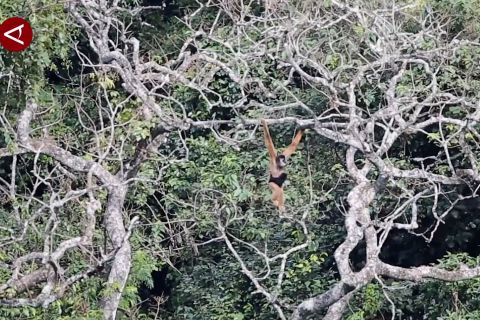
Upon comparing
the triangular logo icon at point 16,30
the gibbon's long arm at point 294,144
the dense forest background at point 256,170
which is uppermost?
the triangular logo icon at point 16,30

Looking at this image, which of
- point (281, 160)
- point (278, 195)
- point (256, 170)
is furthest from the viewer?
point (256, 170)

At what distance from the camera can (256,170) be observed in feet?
32.8

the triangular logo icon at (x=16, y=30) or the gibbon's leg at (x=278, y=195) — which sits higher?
A: the triangular logo icon at (x=16, y=30)

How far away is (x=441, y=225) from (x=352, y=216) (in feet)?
7.75

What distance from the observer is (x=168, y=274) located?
10.3m

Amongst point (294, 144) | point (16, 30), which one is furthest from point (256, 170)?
point (16, 30)

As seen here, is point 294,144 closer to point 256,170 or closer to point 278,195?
point 278,195

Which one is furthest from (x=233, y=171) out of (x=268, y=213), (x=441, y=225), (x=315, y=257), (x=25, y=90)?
(x=25, y=90)

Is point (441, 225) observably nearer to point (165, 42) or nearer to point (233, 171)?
point (233, 171)

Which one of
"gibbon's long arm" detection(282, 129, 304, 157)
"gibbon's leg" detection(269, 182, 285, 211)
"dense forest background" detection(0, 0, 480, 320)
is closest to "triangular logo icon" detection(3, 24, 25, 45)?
"dense forest background" detection(0, 0, 480, 320)

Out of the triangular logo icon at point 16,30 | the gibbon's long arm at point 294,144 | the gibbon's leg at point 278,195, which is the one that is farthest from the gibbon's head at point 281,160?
the triangular logo icon at point 16,30

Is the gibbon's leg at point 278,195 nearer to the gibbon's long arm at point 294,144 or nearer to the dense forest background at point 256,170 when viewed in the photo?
the dense forest background at point 256,170

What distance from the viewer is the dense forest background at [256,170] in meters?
7.51

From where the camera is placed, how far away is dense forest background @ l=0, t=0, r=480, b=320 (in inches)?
296
